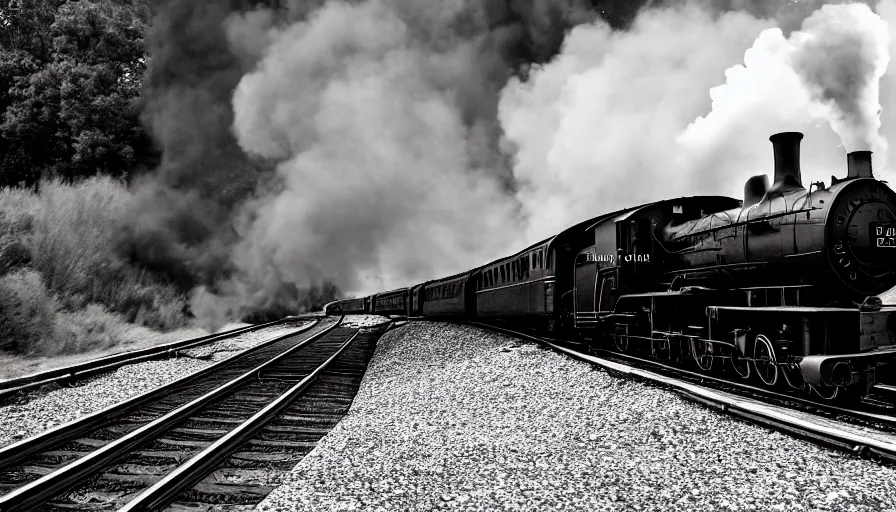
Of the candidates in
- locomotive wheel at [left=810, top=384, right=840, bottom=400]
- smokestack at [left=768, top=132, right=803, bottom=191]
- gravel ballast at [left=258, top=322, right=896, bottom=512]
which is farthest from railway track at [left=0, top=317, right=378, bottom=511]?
smokestack at [left=768, top=132, right=803, bottom=191]

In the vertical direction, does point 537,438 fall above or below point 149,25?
below

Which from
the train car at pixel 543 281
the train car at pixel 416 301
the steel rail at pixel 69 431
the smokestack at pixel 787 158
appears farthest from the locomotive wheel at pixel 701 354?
the train car at pixel 416 301

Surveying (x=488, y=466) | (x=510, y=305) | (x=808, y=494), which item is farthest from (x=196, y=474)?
(x=510, y=305)

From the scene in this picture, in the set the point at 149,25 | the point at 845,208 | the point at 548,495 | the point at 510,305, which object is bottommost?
the point at 548,495

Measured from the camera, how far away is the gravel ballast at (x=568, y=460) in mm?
3670

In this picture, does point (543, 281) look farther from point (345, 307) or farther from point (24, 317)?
point (345, 307)

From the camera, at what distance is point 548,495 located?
12.3 ft

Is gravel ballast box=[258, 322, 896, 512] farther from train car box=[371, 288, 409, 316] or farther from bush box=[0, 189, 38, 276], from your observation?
train car box=[371, 288, 409, 316]

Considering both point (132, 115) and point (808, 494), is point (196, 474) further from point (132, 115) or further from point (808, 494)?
point (132, 115)

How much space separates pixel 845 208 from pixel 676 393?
2781mm

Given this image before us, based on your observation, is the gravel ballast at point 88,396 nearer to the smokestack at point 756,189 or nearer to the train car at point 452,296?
the smokestack at point 756,189

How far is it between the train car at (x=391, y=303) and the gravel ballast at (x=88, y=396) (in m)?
15.9

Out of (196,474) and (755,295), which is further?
(755,295)

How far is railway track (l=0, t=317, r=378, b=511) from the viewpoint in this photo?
3.90m
